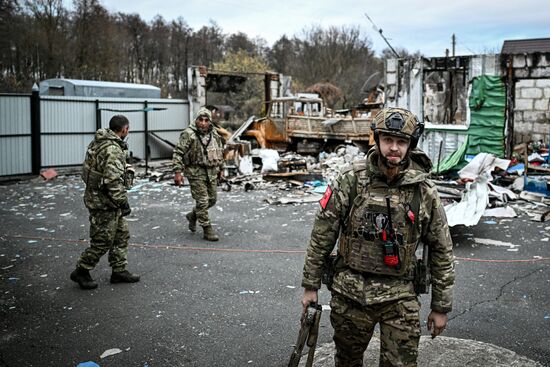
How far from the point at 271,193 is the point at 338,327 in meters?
9.16

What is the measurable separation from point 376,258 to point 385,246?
8cm

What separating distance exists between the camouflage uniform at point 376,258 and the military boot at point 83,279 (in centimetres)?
320

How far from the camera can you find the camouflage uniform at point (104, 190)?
5027 mm

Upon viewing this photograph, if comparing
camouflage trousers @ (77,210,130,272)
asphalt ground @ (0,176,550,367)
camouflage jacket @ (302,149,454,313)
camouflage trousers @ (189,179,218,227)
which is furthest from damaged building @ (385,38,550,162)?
camouflage jacket @ (302,149,454,313)

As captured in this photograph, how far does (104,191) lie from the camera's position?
507 centimetres

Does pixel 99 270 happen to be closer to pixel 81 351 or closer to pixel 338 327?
pixel 81 351

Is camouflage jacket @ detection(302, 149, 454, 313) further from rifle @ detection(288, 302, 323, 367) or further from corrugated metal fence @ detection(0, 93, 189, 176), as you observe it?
corrugated metal fence @ detection(0, 93, 189, 176)

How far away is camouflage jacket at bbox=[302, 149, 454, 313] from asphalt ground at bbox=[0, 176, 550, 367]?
1.23m

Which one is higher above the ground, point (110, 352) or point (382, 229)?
point (382, 229)

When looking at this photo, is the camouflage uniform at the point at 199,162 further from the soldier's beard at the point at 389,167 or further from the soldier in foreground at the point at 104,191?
the soldier's beard at the point at 389,167

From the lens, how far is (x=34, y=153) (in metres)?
14.6

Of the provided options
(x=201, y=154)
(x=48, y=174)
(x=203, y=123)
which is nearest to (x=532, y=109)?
(x=203, y=123)

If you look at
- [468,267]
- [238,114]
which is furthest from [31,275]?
[238,114]

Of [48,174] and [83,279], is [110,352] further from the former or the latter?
[48,174]
